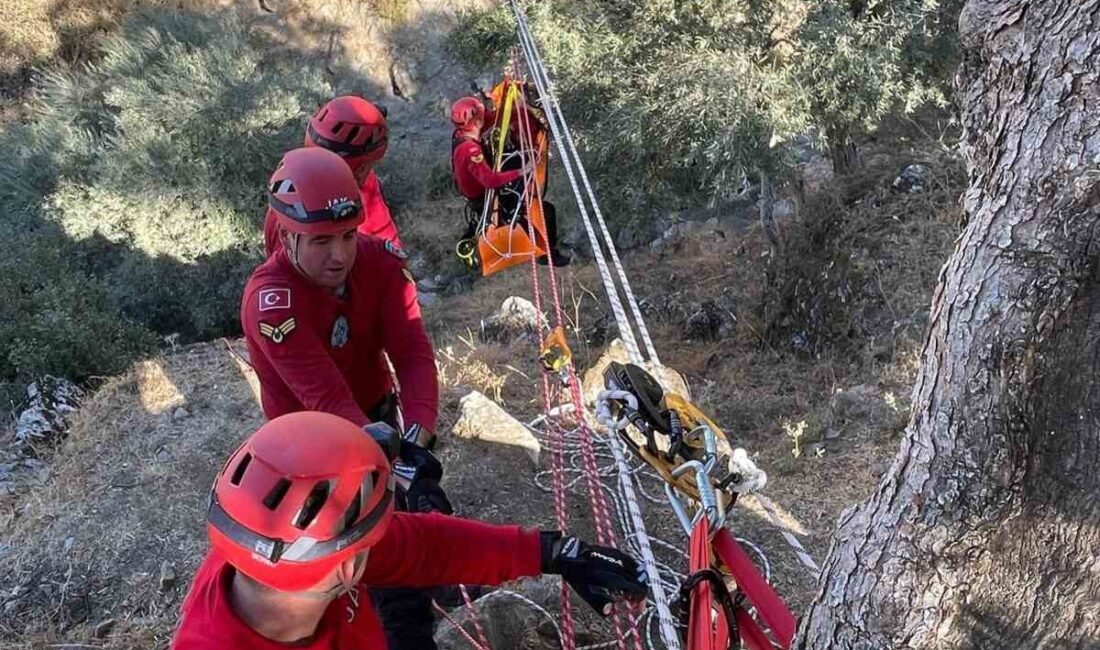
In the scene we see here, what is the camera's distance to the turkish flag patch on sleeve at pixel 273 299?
2.62m

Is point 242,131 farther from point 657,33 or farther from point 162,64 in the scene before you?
point 657,33

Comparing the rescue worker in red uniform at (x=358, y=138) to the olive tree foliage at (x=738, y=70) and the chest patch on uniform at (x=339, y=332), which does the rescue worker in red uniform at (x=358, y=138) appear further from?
the olive tree foliage at (x=738, y=70)

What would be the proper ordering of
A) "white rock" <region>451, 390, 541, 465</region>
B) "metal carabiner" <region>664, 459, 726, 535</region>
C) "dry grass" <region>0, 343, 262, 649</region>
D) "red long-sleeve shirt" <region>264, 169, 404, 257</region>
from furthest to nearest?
"white rock" <region>451, 390, 541, 465</region> < "dry grass" <region>0, 343, 262, 649</region> < "red long-sleeve shirt" <region>264, 169, 404, 257</region> < "metal carabiner" <region>664, 459, 726, 535</region>

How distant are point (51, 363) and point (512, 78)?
524 centimetres

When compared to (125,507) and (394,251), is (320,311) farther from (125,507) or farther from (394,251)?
(125,507)

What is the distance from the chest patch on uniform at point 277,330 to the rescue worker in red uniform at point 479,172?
3164 millimetres

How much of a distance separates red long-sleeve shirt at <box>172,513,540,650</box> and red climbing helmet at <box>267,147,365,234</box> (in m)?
0.95

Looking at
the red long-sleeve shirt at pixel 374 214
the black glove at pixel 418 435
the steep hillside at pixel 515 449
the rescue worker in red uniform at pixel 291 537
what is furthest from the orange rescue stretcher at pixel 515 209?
the rescue worker in red uniform at pixel 291 537

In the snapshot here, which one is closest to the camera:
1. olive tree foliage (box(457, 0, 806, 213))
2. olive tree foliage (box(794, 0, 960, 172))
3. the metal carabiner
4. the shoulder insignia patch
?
the metal carabiner

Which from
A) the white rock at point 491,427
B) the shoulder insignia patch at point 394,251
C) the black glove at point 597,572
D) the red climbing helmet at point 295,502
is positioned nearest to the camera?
the red climbing helmet at point 295,502

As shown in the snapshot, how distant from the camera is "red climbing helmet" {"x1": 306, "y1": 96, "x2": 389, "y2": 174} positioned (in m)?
3.51

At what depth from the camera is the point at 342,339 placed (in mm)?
2857

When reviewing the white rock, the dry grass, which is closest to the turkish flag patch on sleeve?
the dry grass

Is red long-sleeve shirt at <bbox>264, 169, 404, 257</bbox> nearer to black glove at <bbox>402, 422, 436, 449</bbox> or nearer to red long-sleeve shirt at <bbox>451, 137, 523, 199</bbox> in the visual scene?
black glove at <bbox>402, 422, 436, 449</bbox>
